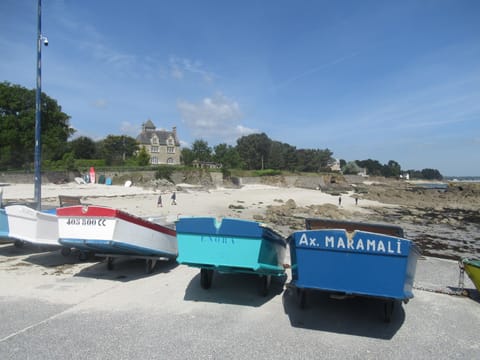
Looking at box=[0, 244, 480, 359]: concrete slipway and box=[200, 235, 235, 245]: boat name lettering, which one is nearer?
box=[0, 244, 480, 359]: concrete slipway

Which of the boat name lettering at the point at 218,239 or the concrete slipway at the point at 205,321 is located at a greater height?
the boat name lettering at the point at 218,239

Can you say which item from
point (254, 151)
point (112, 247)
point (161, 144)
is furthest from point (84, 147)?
point (112, 247)

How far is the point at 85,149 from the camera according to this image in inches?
2628

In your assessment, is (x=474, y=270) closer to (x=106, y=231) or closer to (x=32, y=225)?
(x=106, y=231)

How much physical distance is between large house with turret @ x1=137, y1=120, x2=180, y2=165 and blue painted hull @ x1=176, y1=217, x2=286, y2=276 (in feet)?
252

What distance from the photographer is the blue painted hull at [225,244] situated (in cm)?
557

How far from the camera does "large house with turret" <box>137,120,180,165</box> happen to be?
8154cm

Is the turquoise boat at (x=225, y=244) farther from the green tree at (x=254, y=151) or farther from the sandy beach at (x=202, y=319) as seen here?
the green tree at (x=254, y=151)

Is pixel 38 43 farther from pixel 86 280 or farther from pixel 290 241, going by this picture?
pixel 290 241

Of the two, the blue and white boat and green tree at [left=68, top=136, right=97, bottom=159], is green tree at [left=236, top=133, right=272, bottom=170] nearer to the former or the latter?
green tree at [left=68, top=136, right=97, bottom=159]


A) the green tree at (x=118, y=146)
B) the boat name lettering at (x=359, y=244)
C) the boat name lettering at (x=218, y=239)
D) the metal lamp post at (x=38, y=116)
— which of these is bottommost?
the boat name lettering at (x=218, y=239)

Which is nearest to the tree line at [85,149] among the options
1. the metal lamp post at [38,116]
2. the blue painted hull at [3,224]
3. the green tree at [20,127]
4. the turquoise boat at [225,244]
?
the green tree at [20,127]

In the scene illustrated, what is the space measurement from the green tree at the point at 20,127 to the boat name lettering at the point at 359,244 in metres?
40.9

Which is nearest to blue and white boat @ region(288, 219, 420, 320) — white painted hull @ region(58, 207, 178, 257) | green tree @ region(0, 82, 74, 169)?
white painted hull @ region(58, 207, 178, 257)
